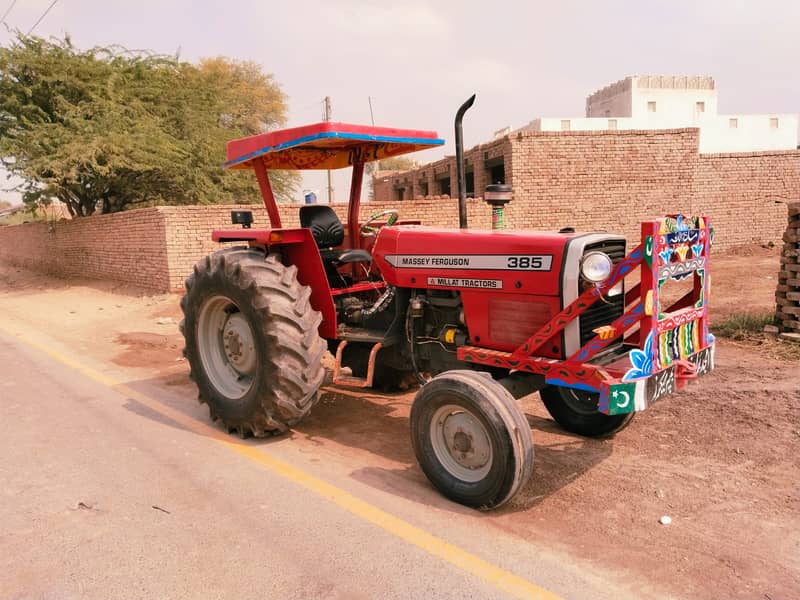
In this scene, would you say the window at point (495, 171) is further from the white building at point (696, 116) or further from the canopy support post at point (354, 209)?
the white building at point (696, 116)

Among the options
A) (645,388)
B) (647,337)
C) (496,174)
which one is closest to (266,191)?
(647,337)

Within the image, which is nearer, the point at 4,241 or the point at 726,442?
the point at 726,442

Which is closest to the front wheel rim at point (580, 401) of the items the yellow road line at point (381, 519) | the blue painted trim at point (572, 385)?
the blue painted trim at point (572, 385)

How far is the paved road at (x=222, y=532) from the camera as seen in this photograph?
2715 millimetres

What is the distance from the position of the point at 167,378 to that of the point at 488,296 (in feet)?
13.6

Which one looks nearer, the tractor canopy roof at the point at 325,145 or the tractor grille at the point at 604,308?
the tractor grille at the point at 604,308

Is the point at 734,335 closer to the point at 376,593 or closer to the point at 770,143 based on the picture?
the point at 376,593

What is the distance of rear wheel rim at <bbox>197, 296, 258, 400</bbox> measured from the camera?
4867 mm

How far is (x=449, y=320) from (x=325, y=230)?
1699 mm

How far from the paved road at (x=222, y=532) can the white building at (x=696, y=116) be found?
39.9 m

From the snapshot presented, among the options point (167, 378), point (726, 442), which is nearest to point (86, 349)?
point (167, 378)

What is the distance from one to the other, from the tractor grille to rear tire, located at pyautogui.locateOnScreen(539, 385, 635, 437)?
80 cm

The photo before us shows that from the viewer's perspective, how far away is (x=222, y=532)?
318 centimetres

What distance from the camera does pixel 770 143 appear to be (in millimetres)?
40594
